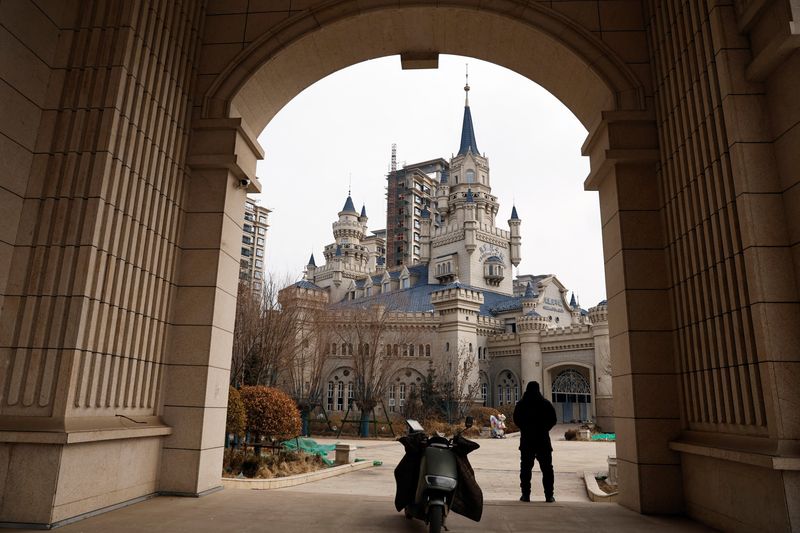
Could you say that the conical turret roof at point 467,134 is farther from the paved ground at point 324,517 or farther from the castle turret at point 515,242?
the paved ground at point 324,517

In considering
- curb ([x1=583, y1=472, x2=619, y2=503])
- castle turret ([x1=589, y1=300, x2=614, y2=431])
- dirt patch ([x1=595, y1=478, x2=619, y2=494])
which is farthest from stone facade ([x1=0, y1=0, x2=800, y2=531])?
castle turret ([x1=589, y1=300, x2=614, y2=431])

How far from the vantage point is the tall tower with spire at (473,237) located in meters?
41.7

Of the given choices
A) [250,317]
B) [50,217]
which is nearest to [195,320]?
[50,217]

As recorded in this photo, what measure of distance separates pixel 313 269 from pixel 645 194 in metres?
55.4

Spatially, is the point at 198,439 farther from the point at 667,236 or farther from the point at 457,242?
the point at 457,242

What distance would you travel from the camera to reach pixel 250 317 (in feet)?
49.7

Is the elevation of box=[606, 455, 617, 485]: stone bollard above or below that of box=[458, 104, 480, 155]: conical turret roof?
below

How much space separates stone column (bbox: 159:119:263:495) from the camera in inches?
180

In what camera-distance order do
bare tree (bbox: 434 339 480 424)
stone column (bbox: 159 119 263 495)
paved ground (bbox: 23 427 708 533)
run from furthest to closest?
bare tree (bbox: 434 339 480 424) → stone column (bbox: 159 119 263 495) → paved ground (bbox: 23 427 708 533)

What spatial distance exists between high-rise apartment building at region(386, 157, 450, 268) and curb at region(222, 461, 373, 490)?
5252 centimetres

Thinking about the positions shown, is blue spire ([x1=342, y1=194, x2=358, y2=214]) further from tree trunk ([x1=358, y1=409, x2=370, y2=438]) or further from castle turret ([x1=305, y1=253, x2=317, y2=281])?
tree trunk ([x1=358, y1=409, x2=370, y2=438])

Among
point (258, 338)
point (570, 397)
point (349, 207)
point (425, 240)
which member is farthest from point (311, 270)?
point (258, 338)

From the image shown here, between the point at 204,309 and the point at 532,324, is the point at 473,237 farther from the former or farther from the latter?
the point at 204,309

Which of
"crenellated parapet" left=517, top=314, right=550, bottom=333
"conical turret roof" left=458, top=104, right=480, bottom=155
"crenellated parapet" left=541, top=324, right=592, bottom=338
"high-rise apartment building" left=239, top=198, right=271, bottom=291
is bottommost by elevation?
"crenellated parapet" left=541, top=324, right=592, bottom=338
